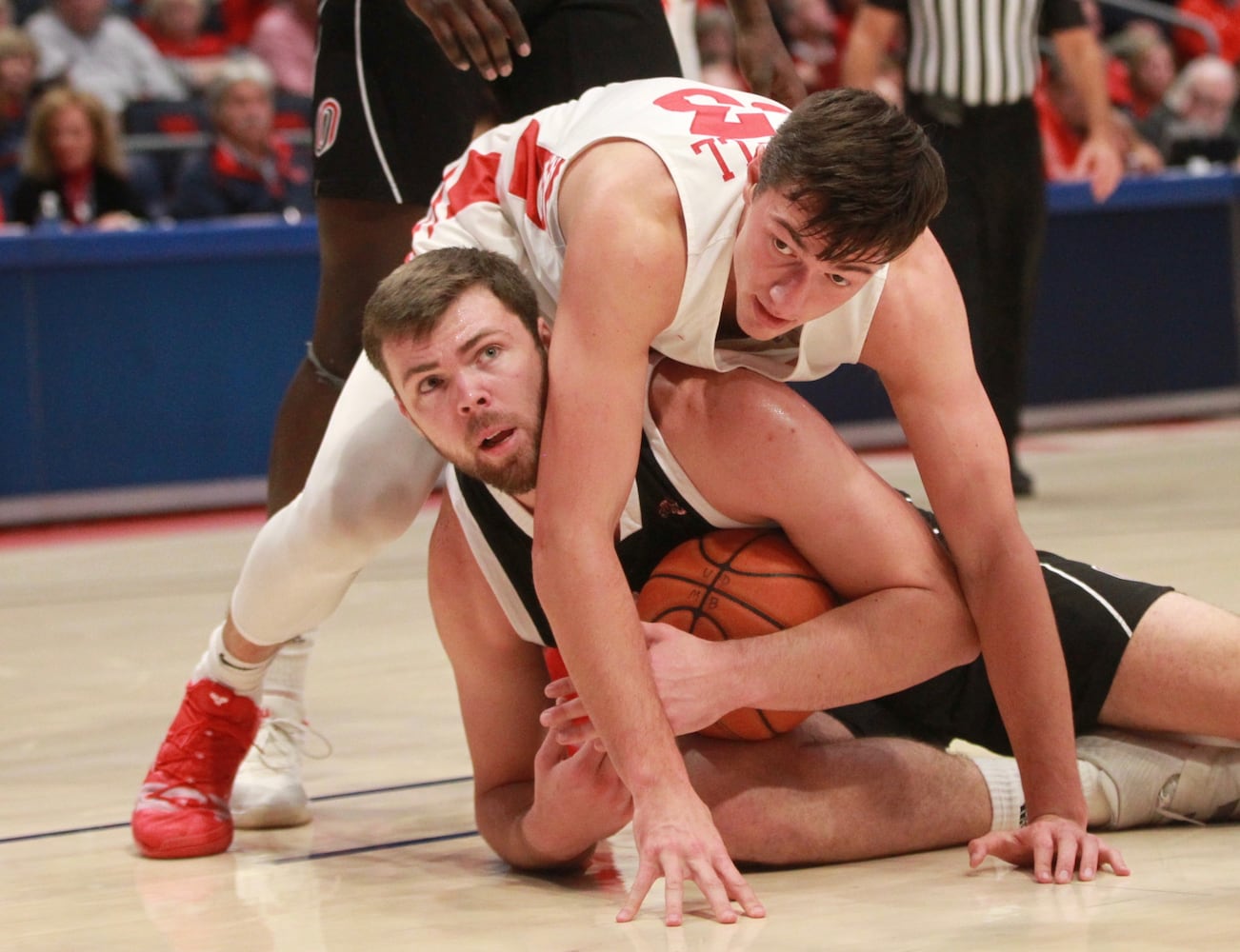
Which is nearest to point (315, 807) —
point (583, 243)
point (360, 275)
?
point (360, 275)

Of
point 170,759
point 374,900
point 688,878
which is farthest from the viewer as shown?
point 170,759

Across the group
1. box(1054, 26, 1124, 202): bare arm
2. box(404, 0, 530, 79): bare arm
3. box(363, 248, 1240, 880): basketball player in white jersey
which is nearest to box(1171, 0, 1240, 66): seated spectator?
box(1054, 26, 1124, 202): bare arm

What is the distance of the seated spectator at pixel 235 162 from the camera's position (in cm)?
680

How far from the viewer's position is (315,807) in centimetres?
281

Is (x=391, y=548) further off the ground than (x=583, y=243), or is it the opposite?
(x=583, y=243)

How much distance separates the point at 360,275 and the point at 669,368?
35.5 inches

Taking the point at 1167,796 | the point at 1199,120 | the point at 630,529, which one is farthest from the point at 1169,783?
the point at 1199,120

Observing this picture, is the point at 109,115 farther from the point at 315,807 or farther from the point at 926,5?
the point at 315,807

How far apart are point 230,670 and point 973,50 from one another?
3326 millimetres

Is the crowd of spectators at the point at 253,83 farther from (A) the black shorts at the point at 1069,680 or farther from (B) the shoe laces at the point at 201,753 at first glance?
(A) the black shorts at the point at 1069,680

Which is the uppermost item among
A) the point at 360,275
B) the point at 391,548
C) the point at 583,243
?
the point at 583,243

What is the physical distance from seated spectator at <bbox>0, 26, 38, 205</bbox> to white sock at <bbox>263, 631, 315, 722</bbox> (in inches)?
176

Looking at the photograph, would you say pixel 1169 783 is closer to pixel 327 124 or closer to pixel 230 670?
pixel 230 670

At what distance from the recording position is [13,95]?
276 inches
